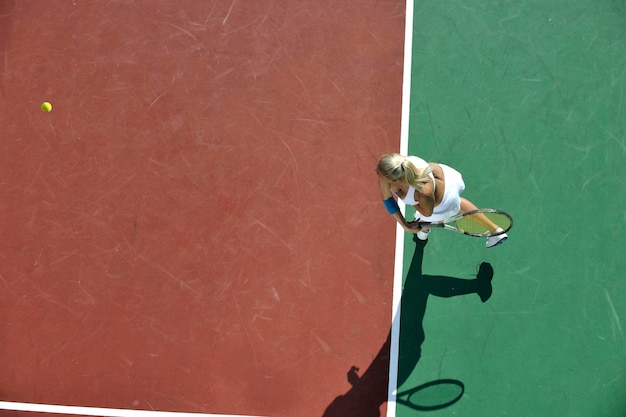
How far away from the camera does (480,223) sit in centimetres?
485

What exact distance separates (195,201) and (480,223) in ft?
10.1

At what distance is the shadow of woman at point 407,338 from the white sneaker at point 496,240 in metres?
0.33

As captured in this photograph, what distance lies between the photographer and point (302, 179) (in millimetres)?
5922

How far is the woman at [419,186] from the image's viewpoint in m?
4.17

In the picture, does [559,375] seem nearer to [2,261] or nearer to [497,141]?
[497,141]

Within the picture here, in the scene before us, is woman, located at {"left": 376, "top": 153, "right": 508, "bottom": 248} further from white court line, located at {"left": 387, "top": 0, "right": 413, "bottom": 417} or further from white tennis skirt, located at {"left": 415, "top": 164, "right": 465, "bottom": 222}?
white court line, located at {"left": 387, "top": 0, "right": 413, "bottom": 417}

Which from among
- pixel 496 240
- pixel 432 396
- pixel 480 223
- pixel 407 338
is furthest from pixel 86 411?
pixel 496 240

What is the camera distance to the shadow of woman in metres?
5.48

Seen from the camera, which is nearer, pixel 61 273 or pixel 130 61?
pixel 61 273

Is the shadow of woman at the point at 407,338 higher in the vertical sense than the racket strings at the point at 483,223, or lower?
lower

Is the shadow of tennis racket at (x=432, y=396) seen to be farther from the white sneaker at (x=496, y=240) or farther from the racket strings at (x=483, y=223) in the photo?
the racket strings at (x=483, y=223)

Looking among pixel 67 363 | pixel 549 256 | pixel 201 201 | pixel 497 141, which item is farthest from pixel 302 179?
pixel 67 363

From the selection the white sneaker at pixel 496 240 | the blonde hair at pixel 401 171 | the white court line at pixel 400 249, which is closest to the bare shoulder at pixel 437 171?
the blonde hair at pixel 401 171

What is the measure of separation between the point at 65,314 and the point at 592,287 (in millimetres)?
5695
